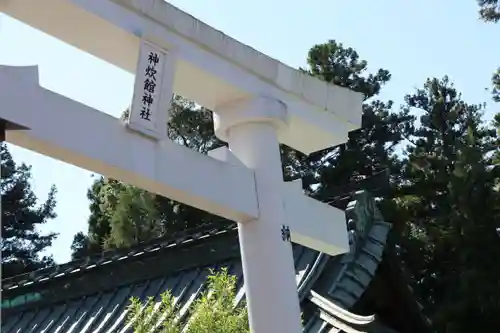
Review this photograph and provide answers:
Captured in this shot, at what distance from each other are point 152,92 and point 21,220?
65.9ft

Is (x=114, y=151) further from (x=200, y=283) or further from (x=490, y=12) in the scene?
(x=490, y=12)

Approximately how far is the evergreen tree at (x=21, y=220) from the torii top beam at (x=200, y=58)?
18.1m

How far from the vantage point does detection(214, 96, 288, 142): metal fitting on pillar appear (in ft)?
16.5

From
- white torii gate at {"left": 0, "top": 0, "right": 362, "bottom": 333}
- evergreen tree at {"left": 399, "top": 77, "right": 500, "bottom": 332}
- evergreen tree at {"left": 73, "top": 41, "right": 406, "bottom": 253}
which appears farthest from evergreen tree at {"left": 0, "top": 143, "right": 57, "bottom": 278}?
white torii gate at {"left": 0, "top": 0, "right": 362, "bottom": 333}

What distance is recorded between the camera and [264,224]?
497 cm

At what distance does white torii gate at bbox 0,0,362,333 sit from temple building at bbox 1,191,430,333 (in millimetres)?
2009

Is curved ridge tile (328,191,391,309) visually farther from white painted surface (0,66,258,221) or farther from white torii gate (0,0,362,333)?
white painted surface (0,66,258,221)

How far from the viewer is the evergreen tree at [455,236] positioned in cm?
1170

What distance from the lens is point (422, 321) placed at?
Answer: 9695 millimetres

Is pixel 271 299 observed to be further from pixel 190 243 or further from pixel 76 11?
pixel 190 243

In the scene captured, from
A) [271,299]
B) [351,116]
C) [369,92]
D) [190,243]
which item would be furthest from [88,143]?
[369,92]

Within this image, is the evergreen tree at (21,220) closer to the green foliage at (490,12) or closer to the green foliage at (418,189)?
the green foliage at (418,189)

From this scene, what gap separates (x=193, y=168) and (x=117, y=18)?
888 mm

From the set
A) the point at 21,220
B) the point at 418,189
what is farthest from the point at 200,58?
the point at 21,220
